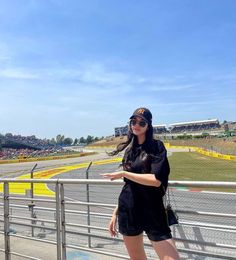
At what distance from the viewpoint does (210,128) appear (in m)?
180

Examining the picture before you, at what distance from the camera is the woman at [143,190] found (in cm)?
312

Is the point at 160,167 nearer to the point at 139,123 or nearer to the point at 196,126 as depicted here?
the point at 139,123

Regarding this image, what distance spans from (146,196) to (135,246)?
49cm

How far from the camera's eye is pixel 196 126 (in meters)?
186

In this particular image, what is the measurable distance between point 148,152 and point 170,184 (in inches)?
17.1

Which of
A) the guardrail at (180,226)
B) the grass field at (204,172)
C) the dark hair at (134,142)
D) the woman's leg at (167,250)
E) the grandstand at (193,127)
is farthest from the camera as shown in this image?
the grandstand at (193,127)

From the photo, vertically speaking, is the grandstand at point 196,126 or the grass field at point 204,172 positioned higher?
the grandstand at point 196,126

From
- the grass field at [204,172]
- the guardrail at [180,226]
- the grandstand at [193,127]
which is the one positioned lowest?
the grass field at [204,172]

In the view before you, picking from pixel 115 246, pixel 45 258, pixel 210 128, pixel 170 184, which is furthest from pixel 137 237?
pixel 210 128

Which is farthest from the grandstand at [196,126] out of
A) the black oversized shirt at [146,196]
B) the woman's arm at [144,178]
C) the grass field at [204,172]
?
the woman's arm at [144,178]

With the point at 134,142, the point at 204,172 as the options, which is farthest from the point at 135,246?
the point at 204,172

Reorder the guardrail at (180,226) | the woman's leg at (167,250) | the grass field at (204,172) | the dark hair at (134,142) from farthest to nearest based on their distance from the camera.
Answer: the grass field at (204,172) → the guardrail at (180,226) → the dark hair at (134,142) → the woman's leg at (167,250)

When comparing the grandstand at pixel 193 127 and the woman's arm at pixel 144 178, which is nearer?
the woman's arm at pixel 144 178

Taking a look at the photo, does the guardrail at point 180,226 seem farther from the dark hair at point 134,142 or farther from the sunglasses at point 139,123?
the sunglasses at point 139,123
